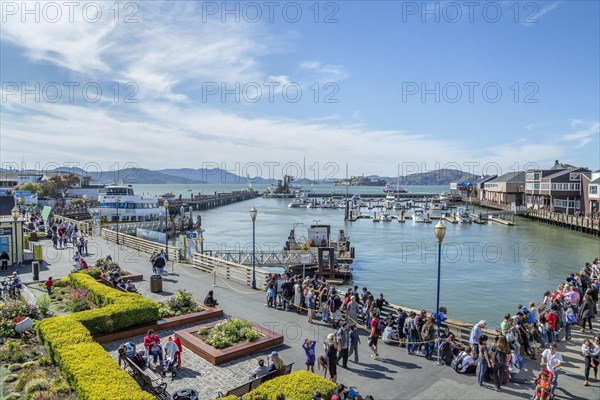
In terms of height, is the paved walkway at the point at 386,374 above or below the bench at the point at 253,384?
below

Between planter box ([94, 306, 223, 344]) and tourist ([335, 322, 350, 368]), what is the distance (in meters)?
6.19

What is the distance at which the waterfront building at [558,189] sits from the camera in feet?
241

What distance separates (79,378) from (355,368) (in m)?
7.21

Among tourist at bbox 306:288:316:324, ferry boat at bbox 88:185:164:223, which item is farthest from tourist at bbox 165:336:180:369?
ferry boat at bbox 88:185:164:223

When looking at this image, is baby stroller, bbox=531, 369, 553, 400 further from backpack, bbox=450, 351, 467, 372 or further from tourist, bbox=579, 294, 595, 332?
tourist, bbox=579, 294, 595, 332

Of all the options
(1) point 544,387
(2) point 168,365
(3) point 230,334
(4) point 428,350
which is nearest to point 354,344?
(4) point 428,350

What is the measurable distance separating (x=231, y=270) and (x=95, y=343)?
443 inches

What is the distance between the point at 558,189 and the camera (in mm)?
76500

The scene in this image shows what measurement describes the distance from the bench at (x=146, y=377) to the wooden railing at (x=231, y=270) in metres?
9.54

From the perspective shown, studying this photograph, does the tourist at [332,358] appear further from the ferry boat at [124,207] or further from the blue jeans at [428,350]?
the ferry boat at [124,207]

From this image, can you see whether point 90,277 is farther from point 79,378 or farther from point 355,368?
point 355,368

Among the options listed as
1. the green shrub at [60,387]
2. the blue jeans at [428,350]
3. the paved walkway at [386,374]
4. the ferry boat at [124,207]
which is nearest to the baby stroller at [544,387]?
the paved walkway at [386,374]

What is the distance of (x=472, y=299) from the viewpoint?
3064 cm

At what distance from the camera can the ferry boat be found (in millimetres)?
59266
